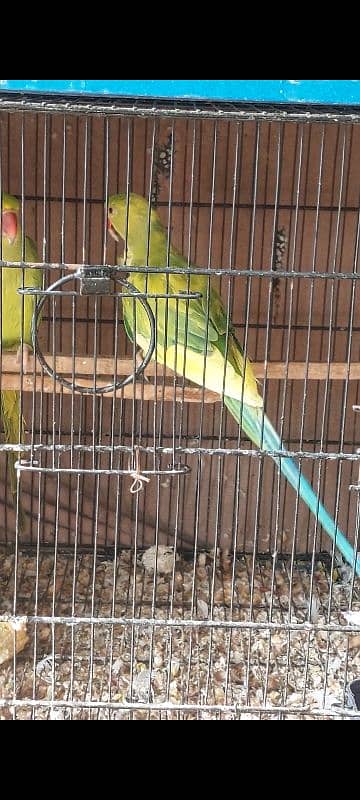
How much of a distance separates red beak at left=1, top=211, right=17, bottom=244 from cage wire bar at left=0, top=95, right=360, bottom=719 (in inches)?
4.1

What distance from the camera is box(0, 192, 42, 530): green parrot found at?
2.00 metres

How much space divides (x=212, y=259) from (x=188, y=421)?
0.56 m

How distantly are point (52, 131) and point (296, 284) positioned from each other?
0.91m

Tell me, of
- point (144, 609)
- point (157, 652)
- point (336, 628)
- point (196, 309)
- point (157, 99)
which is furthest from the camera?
point (144, 609)

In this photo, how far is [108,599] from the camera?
2.41m

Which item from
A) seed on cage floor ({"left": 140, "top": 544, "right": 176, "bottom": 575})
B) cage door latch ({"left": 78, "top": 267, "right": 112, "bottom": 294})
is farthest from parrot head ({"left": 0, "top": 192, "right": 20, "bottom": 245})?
seed on cage floor ({"left": 140, "top": 544, "right": 176, "bottom": 575})

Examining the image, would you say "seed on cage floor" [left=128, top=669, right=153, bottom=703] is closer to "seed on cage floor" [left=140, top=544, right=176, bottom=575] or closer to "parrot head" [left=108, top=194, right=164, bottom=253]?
"seed on cage floor" [left=140, top=544, right=176, bottom=575]

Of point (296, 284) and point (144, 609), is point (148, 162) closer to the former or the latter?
point (296, 284)

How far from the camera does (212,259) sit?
8.00 feet

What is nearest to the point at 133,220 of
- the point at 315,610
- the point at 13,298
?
the point at 13,298

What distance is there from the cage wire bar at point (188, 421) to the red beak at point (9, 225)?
0.10 metres

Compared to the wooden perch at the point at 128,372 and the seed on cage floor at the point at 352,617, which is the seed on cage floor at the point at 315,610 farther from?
the wooden perch at the point at 128,372

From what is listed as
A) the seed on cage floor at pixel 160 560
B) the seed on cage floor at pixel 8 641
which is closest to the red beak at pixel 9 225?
the seed on cage floor at pixel 8 641

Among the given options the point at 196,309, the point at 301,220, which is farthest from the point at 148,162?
the point at 196,309
